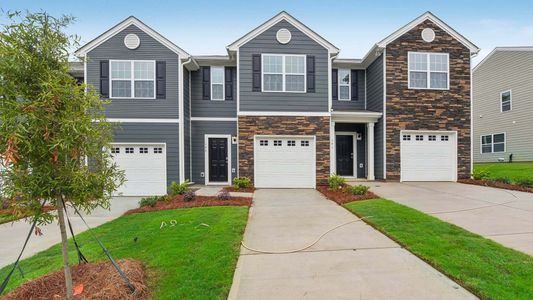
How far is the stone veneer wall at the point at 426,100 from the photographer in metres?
13.6

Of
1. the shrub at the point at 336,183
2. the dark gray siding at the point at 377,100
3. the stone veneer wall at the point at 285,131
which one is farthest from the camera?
the dark gray siding at the point at 377,100

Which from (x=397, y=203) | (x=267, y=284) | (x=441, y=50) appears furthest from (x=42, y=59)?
(x=441, y=50)

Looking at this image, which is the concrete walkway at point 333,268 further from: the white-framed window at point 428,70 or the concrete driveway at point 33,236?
the white-framed window at point 428,70

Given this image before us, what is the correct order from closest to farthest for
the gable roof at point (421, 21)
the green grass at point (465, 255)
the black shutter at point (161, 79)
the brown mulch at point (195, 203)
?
the green grass at point (465, 255)
the brown mulch at point (195, 203)
the black shutter at point (161, 79)
the gable roof at point (421, 21)

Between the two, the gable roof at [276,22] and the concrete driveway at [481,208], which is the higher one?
the gable roof at [276,22]

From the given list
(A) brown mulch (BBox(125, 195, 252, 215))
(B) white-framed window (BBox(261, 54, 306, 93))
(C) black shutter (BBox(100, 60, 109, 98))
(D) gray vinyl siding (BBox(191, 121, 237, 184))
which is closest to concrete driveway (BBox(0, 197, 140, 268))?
(A) brown mulch (BBox(125, 195, 252, 215))

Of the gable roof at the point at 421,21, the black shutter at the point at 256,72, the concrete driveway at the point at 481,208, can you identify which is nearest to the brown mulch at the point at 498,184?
the concrete driveway at the point at 481,208

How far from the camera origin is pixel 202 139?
14.2 metres

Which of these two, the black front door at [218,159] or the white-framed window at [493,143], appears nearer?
Answer: the black front door at [218,159]

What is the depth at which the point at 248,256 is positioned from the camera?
462 cm

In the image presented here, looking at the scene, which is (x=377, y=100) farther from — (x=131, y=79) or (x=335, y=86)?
(x=131, y=79)

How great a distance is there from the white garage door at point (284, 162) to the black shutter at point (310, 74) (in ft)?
6.96

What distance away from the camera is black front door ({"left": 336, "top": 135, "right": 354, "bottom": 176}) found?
1535cm

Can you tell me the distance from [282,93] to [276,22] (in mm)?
3077
